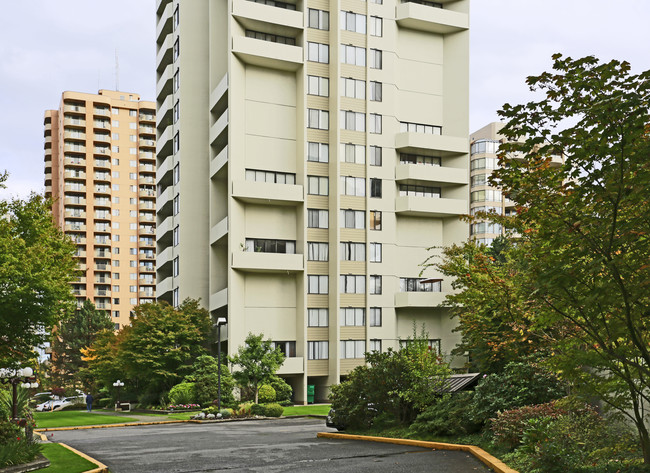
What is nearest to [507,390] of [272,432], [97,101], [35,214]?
[272,432]

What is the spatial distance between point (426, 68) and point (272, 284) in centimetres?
2422

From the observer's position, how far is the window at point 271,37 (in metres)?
60.8

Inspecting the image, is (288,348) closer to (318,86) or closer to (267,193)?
(267,193)

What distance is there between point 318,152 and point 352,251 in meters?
8.46

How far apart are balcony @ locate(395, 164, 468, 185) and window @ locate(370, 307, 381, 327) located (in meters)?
11.1

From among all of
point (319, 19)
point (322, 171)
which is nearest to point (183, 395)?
point (322, 171)

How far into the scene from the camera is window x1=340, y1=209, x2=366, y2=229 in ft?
198

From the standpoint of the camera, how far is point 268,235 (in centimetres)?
5912

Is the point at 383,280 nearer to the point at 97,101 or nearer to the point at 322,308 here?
the point at 322,308

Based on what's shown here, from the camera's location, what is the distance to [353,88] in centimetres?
6147

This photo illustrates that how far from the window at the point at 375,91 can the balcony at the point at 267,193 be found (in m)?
10.4

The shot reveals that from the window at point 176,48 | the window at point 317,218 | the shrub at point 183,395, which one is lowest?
the shrub at point 183,395

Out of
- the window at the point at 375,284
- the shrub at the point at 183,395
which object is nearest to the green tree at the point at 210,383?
the shrub at the point at 183,395

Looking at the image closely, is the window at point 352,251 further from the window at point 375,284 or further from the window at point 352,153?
the window at point 352,153
